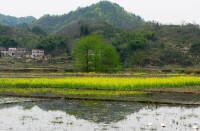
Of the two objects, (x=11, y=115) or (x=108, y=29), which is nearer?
(x=11, y=115)

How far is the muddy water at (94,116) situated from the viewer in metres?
15.6

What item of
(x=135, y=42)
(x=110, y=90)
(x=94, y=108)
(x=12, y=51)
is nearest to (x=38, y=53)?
(x=12, y=51)

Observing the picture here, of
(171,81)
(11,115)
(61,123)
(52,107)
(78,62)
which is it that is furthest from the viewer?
(78,62)

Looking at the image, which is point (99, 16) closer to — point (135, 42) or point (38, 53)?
point (38, 53)

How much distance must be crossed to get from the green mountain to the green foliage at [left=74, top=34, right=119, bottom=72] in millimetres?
110455

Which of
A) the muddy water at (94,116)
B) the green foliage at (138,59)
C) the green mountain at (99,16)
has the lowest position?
the muddy water at (94,116)

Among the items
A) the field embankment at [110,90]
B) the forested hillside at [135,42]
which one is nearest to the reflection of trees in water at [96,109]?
the field embankment at [110,90]

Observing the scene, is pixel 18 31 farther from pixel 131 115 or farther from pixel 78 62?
pixel 131 115

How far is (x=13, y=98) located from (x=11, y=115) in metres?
6.95

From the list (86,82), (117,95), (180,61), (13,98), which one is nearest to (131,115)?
(117,95)

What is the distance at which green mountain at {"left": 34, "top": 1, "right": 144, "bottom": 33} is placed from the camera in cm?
17100

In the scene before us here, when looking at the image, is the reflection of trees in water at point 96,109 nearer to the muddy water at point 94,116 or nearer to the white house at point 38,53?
the muddy water at point 94,116

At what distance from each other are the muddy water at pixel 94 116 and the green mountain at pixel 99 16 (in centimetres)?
14454

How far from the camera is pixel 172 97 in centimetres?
2622
